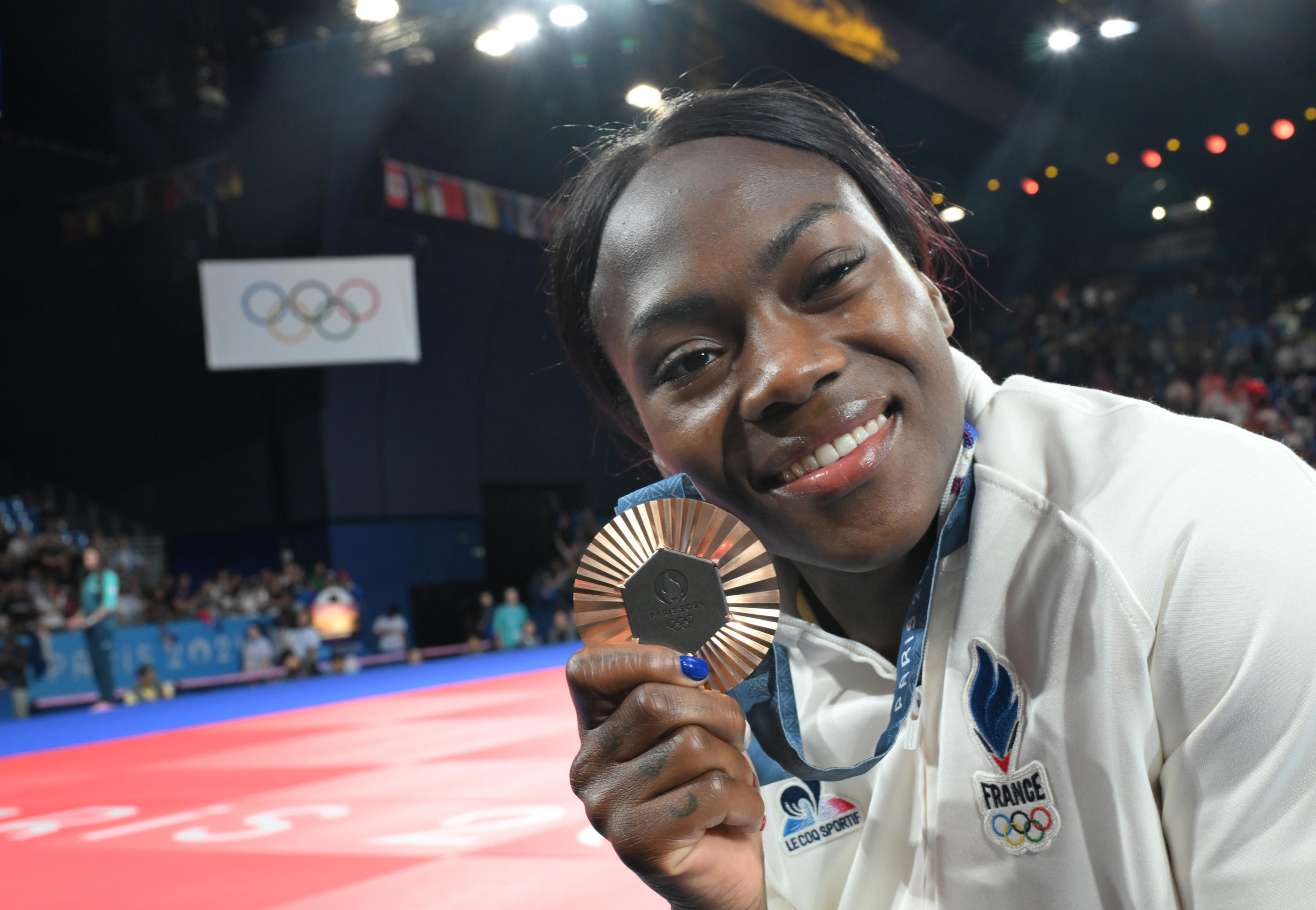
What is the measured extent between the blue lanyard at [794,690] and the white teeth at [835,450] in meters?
0.14

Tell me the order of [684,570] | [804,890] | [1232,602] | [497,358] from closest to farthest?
[1232,602], [684,570], [804,890], [497,358]

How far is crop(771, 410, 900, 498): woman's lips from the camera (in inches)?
48.6

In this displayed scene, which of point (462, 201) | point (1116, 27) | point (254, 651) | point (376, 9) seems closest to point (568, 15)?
point (376, 9)

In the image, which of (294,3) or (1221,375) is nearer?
(294,3)

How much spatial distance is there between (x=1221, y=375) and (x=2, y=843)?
18.4m

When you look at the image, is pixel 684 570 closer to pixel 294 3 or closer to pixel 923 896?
pixel 923 896

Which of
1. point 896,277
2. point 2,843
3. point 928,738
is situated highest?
point 896,277

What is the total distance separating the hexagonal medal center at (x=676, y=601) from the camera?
113 centimetres

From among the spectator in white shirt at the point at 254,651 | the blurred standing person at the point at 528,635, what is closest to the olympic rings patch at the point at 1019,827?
the spectator in white shirt at the point at 254,651

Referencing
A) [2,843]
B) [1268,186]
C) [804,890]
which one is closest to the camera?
[804,890]

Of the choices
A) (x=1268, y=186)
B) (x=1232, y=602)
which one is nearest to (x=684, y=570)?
(x=1232, y=602)

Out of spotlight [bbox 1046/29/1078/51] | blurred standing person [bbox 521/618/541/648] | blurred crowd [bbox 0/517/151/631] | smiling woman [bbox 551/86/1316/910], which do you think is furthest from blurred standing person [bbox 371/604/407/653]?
smiling woman [bbox 551/86/1316/910]

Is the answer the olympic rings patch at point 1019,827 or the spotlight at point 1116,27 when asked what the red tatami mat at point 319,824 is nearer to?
the olympic rings patch at point 1019,827

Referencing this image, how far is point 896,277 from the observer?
137 centimetres
